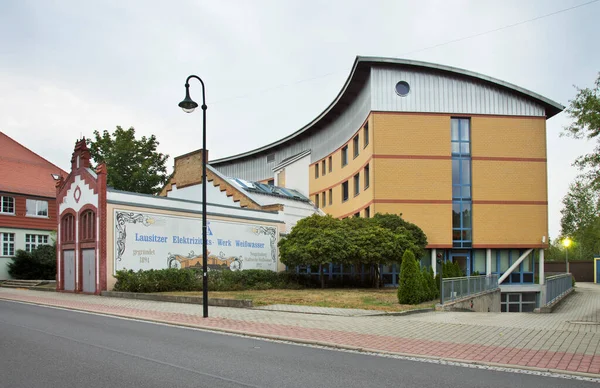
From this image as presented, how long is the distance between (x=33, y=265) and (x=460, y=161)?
30.8 meters

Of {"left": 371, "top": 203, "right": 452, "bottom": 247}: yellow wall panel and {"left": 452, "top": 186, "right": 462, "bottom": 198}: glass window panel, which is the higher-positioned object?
{"left": 452, "top": 186, "right": 462, "bottom": 198}: glass window panel

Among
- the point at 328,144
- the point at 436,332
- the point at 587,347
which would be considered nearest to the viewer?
the point at 587,347

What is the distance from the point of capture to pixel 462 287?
21000mm

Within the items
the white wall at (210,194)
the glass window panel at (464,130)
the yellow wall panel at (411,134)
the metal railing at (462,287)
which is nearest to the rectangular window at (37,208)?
the white wall at (210,194)

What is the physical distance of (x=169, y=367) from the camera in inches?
313

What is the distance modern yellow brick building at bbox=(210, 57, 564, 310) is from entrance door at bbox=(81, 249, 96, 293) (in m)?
16.6

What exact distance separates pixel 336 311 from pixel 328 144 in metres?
28.6

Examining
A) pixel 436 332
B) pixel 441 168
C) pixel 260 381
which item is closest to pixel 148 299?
pixel 436 332

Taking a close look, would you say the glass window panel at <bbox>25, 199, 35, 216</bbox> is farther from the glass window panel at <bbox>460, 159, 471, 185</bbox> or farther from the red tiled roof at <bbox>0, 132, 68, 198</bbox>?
the glass window panel at <bbox>460, 159, 471, 185</bbox>

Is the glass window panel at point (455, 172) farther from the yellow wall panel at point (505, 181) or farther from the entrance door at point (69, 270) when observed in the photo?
the entrance door at point (69, 270)

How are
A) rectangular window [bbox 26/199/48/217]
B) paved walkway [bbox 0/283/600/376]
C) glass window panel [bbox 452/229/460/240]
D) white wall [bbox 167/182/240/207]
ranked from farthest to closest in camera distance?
1. rectangular window [bbox 26/199/48/217]
2. white wall [bbox 167/182/240/207]
3. glass window panel [bbox 452/229/460/240]
4. paved walkway [bbox 0/283/600/376]

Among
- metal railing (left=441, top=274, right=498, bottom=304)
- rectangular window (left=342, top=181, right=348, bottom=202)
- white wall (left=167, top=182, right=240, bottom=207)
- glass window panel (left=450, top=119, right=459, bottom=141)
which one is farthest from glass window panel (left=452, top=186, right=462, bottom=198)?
white wall (left=167, top=182, right=240, bottom=207)

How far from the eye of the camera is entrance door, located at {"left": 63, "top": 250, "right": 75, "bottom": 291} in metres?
27.2

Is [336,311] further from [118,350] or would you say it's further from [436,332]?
[118,350]
